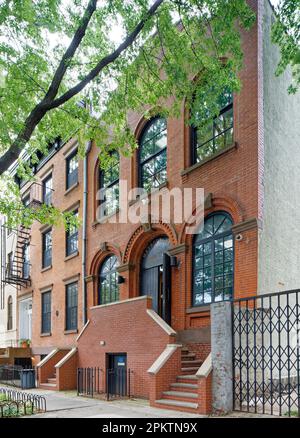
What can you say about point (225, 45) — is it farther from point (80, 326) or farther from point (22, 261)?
point (22, 261)

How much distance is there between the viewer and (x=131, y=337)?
14445mm

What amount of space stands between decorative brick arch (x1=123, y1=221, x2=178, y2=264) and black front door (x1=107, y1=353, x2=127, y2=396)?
11.3 ft

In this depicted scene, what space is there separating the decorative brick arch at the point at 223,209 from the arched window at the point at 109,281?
4.80 meters

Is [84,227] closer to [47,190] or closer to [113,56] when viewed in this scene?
[47,190]

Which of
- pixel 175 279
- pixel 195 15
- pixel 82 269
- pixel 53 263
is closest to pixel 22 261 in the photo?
pixel 53 263

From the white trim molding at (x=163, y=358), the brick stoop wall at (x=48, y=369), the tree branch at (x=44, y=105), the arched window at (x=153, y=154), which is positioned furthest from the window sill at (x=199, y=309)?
the brick stoop wall at (x=48, y=369)

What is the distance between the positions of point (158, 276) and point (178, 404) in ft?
18.6

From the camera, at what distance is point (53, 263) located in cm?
2355

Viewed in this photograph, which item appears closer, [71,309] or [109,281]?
[109,281]

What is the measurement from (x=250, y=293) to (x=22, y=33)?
8.24 meters

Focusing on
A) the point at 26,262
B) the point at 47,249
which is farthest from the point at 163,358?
the point at 26,262

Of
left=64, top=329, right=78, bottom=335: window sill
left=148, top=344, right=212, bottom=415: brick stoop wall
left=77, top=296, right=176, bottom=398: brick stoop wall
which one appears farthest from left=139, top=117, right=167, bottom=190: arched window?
left=64, top=329, right=78, bottom=335: window sill

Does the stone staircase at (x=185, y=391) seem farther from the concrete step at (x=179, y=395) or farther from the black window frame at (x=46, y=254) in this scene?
→ the black window frame at (x=46, y=254)

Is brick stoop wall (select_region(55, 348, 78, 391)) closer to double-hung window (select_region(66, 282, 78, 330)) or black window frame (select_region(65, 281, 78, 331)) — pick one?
black window frame (select_region(65, 281, 78, 331))
